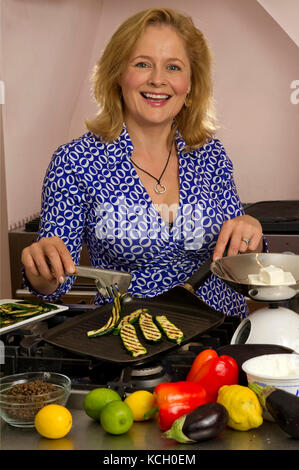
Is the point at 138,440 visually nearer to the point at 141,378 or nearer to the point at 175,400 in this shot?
the point at 175,400

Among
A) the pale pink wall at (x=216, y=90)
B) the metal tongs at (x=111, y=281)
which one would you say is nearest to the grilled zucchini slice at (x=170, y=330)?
the metal tongs at (x=111, y=281)

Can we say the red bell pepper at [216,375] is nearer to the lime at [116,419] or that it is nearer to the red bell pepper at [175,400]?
the red bell pepper at [175,400]

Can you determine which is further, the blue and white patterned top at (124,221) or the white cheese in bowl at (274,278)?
the blue and white patterned top at (124,221)

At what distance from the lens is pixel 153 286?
1.89m

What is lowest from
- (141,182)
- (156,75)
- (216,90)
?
(141,182)

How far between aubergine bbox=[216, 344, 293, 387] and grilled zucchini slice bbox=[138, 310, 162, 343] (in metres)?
0.16

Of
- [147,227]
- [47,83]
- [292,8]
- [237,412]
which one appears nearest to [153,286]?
[147,227]

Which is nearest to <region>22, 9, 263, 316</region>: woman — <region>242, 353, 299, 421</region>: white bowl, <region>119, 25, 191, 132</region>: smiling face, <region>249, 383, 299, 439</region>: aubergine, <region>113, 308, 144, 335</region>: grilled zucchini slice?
<region>119, 25, 191, 132</region>: smiling face

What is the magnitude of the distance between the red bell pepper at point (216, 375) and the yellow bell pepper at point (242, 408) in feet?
0.19

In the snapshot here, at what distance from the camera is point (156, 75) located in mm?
1887

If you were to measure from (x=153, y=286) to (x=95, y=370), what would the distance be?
0.63 meters

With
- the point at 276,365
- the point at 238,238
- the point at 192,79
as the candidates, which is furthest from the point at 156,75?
the point at 276,365

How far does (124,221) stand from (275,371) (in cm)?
86

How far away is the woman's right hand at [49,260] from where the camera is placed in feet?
4.96
